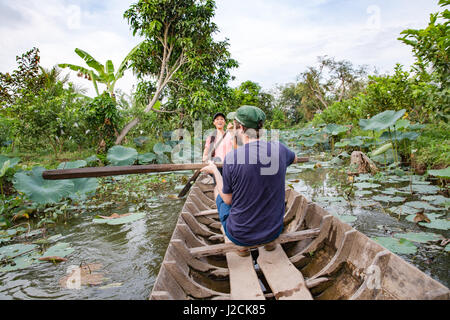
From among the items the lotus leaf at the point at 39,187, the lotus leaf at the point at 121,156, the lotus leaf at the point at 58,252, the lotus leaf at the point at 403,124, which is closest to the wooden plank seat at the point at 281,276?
the lotus leaf at the point at 58,252

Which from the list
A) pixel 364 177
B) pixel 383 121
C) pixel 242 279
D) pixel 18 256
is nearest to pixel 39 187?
pixel 18 256

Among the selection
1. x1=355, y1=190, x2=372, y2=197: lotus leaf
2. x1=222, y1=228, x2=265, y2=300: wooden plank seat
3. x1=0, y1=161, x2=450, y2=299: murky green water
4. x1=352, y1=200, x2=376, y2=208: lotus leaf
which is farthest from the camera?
x1=355, y1=190, x2=372, y2=197: lotus leaf

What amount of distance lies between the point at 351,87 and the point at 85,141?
24064mm

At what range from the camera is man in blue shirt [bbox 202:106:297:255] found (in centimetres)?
191

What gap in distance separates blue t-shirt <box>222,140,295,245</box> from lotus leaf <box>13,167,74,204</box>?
2.88 metres

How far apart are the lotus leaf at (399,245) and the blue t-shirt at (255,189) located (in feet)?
3.84

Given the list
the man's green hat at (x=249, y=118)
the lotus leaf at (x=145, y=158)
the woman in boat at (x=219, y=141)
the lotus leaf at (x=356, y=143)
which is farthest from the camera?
the lotus leaf at (x=145, y=158)

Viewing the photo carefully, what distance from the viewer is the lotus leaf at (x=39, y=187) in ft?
11.4

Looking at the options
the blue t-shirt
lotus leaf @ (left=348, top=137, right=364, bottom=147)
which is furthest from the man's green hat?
lotus leaf @ (left=348, top=137, right=364, bottom=147)

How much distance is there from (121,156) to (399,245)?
20.9 ft

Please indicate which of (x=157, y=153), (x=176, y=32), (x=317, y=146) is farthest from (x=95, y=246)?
(x=317, y=146)

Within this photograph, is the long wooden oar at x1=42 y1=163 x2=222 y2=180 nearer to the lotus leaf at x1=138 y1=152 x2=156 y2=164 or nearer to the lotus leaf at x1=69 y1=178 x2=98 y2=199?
the lotus leaf at x1=69 y1=178 x2=98 y2=199

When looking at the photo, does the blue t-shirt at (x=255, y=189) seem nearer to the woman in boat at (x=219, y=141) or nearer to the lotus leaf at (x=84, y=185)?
the woman in boat at (x=219, y=141)
